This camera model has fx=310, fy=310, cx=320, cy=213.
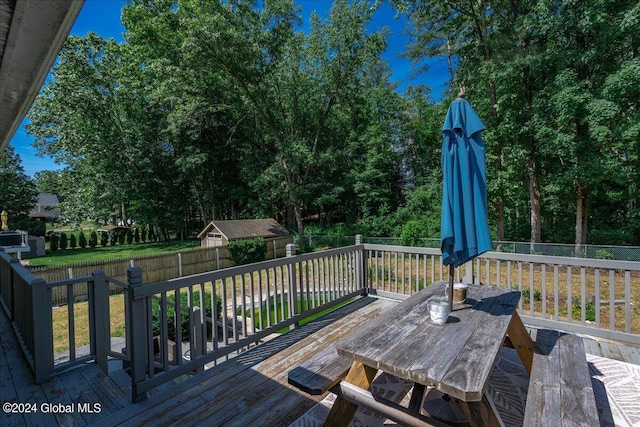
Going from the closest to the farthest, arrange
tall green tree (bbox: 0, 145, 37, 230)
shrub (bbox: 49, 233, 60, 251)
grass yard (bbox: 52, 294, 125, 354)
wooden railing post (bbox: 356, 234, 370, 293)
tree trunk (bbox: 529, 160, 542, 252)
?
wooden railing post (bbox: 356, 234, 370, 293), grass yard (bbox: 52, 294, 125, 354), tree trunk (bbox: 529, 160, 542, 252), shrub (bbox: 49, 233, 60, 251), tall green tree (bbox: 0, 145, 37, 230)

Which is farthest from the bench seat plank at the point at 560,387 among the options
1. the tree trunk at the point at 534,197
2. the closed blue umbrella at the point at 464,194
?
the tree trunk at the point at 534,197

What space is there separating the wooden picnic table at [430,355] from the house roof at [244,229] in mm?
12334

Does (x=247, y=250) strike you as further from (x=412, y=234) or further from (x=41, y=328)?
(x=41, y=328)

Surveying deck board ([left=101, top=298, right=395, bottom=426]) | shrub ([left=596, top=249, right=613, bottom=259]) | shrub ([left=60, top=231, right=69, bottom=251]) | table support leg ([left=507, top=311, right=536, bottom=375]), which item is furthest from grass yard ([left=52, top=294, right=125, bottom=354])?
shrub ([left=60, top=231, right=69, bottom=251])

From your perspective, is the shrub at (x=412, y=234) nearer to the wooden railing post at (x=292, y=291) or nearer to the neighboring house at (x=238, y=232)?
the neighboring house at (x=238, y=232)

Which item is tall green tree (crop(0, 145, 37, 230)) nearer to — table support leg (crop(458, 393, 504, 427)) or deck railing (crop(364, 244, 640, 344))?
deck railing (crop(364, 244, 640, 344))

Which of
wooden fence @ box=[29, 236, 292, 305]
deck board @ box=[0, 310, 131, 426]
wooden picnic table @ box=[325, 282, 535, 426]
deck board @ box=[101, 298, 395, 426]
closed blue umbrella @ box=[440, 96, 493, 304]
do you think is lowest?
wooden fence @ box=[29, 236, 292, 305]

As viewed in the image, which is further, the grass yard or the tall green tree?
the tall green tree

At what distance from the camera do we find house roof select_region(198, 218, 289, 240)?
1382 cm

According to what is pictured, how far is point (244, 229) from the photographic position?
14523mm

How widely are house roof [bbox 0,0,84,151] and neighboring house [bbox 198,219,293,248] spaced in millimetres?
12193

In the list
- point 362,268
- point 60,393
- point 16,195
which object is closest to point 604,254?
point 362,268

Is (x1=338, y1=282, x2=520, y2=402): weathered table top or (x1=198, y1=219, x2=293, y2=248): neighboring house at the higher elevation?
(x1=338, y1=282, x2=520, y2=402): weathered table top

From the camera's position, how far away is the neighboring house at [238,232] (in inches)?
542
